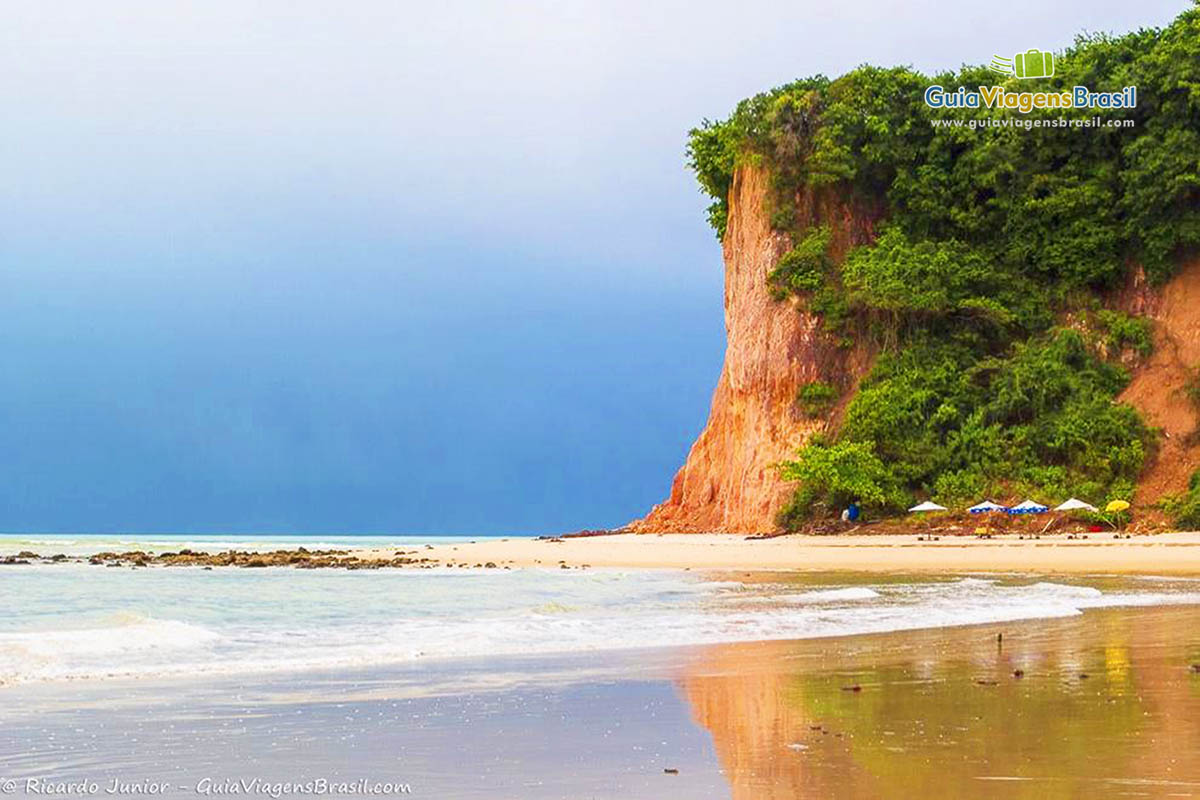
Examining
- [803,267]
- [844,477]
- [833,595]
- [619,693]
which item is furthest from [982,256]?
[619,693]

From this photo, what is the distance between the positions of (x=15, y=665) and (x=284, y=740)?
14.6 feet

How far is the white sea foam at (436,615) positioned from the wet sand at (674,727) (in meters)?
1.38

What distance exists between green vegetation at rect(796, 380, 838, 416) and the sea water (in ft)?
62.7

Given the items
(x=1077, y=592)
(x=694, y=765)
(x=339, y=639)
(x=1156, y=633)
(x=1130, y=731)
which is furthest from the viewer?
(x=1077, y=592)

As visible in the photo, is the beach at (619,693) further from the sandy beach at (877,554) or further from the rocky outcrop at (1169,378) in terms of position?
the rocky outcrop at (1169,378)

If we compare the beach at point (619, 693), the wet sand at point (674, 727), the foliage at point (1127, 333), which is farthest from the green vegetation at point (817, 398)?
the wet sand at point (674, 727)

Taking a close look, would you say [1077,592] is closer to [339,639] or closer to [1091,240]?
[339,639]

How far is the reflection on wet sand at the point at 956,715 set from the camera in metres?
5.36

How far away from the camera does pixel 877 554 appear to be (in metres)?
30.3

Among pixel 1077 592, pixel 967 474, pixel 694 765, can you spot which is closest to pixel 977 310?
pixel 967 474

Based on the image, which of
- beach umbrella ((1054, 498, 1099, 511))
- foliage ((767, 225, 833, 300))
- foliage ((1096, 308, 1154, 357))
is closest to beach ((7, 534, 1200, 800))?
beach umbrella ((1054, 498, 1099, 511))

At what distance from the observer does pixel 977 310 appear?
43.4 m

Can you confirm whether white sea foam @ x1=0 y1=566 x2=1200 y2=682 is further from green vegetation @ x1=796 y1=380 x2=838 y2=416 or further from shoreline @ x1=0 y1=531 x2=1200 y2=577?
green vegetation @ x1=796 y1=380 x2=838 y2=416

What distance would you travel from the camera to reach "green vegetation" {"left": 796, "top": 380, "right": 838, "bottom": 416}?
142 ft
